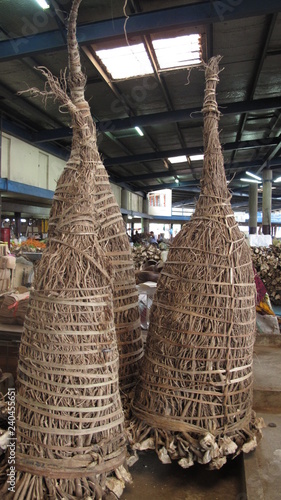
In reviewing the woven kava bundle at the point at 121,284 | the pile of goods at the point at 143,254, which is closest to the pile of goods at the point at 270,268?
the pile of goods at the point at 143,254

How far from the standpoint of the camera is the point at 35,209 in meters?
12.7

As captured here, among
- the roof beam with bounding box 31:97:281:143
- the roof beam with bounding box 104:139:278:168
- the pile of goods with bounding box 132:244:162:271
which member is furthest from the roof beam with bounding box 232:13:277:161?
the pile of goods with bounding box 132:244:162:271

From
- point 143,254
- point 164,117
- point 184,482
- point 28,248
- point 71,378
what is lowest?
point 184,482

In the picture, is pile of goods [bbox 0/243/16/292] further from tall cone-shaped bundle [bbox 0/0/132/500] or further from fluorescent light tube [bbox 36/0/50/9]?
tall cone-shaped bundle [bbox 0/0/132/500]

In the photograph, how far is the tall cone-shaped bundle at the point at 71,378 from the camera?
1669 millimetres

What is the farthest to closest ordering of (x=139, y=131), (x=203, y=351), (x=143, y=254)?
(x=139, y=131)
(x=143, y=254)
(x=203, y=351)

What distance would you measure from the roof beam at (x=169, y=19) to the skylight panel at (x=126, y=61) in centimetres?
72

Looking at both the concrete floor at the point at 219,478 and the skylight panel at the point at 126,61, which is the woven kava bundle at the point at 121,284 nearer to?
the concrete floor at the point at 219,478

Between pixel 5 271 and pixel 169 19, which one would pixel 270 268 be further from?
pixel 5 271

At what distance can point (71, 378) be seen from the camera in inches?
67.1

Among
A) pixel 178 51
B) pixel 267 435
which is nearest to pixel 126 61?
pixel 178 51

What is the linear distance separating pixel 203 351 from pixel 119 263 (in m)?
0.81

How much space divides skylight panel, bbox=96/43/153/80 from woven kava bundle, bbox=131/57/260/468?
5.43 meters

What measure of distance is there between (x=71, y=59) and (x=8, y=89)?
23.4 feet
